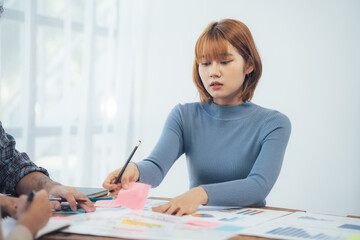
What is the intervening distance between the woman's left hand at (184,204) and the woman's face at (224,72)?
45 centimetres

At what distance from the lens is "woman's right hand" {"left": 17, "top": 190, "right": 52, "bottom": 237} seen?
0.78 meters

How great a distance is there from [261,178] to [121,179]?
1.39ft

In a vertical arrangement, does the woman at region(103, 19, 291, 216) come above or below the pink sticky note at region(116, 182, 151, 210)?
above

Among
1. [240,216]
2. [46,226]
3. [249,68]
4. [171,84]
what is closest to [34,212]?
[46,226]

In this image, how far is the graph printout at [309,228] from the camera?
877 millimetres

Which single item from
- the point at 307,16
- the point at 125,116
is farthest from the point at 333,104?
the point at 125,116

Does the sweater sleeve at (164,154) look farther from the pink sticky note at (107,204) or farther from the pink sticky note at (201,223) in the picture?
the pink sticky note at (201,223)

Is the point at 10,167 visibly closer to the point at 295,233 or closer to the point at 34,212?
the point at 34,212

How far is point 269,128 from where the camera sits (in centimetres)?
144

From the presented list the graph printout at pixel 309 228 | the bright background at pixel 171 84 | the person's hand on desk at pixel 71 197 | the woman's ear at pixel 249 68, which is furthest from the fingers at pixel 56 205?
the bright background at pixel 171 84

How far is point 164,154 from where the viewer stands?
4.91 ft

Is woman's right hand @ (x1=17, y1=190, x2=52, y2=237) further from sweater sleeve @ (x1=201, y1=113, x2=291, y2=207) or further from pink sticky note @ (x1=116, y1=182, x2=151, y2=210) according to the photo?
sweater sleeve @ (x1=201, y1=113, x2=291, y2=207)

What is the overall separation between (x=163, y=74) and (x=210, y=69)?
1.97 metres

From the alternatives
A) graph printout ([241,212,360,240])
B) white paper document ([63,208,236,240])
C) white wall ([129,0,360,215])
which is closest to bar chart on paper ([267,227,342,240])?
graph printout ([241,212,360,240])
